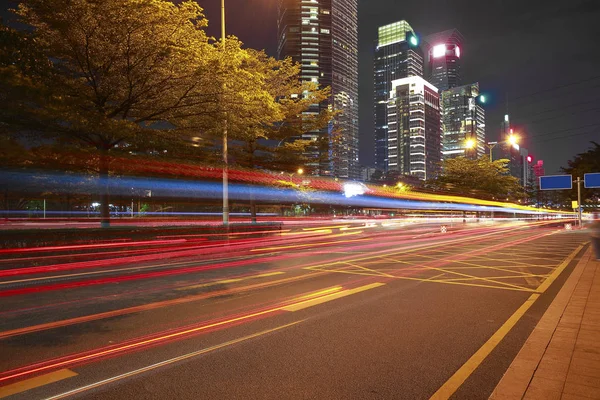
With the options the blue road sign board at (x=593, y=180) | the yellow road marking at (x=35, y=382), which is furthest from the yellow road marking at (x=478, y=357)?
the blue road sign board at (x=593, y=180)

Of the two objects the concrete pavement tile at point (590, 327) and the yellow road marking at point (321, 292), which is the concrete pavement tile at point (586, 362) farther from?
the yellow road marking at point (321, 292)

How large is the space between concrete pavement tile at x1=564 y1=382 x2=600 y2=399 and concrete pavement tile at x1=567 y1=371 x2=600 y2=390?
8 cm

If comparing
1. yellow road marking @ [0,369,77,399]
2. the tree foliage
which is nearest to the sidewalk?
yellow road marking @ [0,369,77,399]

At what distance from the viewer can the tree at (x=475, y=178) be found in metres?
53.6

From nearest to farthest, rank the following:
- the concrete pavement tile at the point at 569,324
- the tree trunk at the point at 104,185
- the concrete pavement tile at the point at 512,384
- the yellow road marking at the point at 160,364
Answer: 1. the concrete pavement tile at the point at 512,384
2. the yellow road marking at the point at 160,364
3. the concrete pavement tile at the point at 569,324
4. the tree trunk at the point at 104,185

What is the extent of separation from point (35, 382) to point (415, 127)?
557 ft

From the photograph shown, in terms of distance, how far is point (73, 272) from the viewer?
1120cm

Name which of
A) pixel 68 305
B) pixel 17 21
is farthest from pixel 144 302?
pixel 17 21

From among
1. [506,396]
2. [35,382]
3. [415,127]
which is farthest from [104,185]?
[415,127]

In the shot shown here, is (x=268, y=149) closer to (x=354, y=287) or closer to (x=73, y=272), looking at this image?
(x=73, y=272)

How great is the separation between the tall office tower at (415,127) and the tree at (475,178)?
67.0 meters

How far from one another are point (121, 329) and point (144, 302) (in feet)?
5.74

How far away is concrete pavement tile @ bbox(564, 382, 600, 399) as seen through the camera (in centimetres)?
347

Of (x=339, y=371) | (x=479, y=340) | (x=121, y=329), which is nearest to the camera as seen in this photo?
(x=339, y=371)
